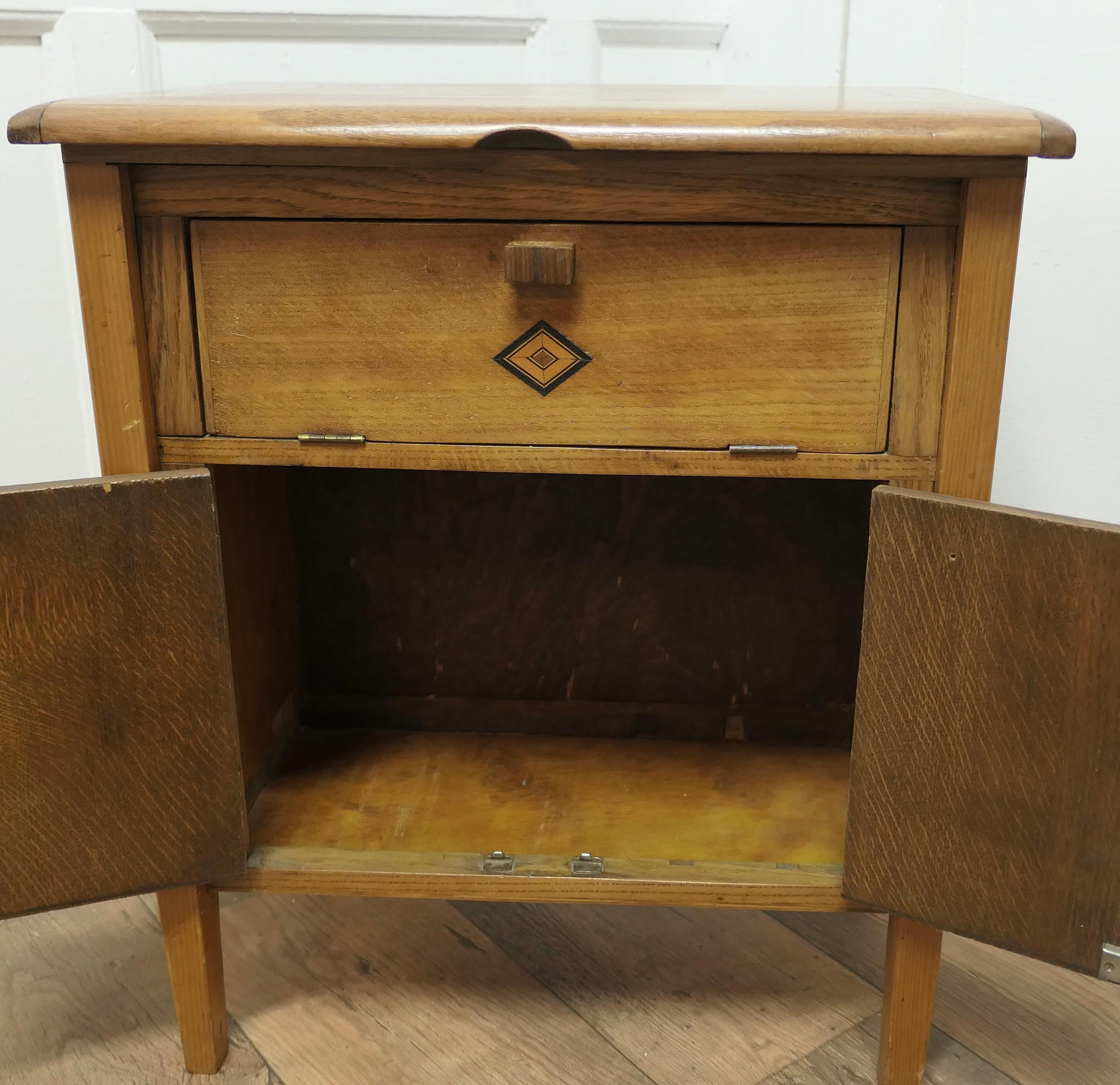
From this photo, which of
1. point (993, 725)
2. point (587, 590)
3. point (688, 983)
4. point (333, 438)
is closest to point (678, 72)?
point (587, 590)

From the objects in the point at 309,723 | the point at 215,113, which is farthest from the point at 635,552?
the point at 215,113

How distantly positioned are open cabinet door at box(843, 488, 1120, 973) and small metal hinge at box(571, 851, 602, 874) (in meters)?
0.20

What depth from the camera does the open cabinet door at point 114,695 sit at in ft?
2.37

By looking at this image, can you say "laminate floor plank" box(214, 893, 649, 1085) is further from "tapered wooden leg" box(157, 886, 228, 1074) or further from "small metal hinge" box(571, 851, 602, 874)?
"small metal hinge" box(571, 851, 602, 874)

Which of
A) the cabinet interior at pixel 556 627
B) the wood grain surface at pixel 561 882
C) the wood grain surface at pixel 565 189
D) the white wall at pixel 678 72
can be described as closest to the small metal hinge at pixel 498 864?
the wood grain surface at pixel 561 882

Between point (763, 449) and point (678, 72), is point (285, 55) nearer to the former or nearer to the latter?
point (678, 72)

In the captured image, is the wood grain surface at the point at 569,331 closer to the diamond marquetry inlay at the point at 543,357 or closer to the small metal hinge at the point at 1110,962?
the diamond marquetry inlay at the point at 543,357

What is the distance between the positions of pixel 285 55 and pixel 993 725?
98 centimetres

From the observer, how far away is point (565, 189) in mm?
714

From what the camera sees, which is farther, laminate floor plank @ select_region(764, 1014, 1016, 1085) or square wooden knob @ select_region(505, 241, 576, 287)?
laminate floor plank @ select_region(764, 1014, 1016, 1085)

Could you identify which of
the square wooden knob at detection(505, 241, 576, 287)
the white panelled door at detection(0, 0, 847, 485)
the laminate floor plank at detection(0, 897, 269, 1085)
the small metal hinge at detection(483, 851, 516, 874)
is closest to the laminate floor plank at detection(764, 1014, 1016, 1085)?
the small metal hinge at detection(483, 851, 516, 874)

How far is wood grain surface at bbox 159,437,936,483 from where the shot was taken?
760mm

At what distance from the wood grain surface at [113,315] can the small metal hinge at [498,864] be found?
0.39 metres

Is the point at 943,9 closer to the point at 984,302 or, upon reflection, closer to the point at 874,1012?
the point at 984,302
